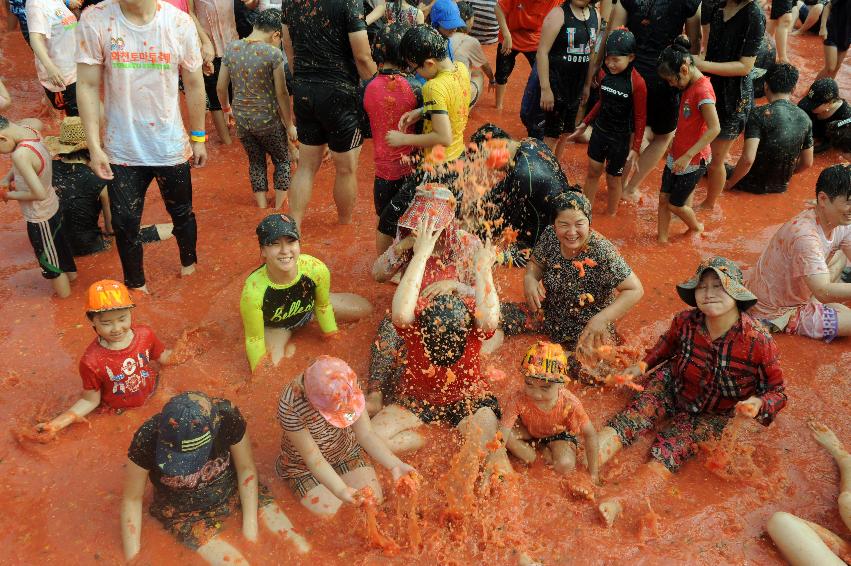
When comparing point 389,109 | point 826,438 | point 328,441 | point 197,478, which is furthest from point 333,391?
point 826,438

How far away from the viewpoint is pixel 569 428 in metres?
3.26

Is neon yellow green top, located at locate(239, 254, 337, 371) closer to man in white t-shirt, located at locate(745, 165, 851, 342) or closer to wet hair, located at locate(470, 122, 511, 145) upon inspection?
wet hair, located at locate(470, 122, 511, 145)

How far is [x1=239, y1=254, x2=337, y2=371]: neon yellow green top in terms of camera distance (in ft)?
12.3

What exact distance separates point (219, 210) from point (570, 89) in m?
3.48

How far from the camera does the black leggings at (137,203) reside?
4.13 m

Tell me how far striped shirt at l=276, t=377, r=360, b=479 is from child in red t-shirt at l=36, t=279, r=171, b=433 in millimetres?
1032

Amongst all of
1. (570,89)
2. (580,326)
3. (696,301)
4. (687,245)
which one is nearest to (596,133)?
(570,89)

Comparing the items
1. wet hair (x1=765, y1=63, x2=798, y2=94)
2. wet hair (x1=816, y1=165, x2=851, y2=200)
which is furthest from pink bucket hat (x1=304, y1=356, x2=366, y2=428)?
wet hair (x1=765, y1=63, x2=798, y2=94)

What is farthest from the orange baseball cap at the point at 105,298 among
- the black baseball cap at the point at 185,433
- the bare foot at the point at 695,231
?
the bare foot at the point at 695,231

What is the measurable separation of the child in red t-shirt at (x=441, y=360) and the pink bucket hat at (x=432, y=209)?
78mm

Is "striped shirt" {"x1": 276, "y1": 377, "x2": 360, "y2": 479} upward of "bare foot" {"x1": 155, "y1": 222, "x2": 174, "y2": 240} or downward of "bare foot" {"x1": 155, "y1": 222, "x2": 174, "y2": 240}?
upward

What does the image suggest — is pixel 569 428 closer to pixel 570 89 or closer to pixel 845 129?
pixel 570 89

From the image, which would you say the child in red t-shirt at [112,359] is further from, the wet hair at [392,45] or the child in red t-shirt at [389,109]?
the wet hair at [392,45]

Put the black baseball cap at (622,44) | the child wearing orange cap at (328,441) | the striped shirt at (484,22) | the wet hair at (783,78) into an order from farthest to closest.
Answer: the striped shirt at (484,22) → the wet hair at (783,78) → the black baseball cap at (622,44) → the child wearing orange cap at (328,441)
